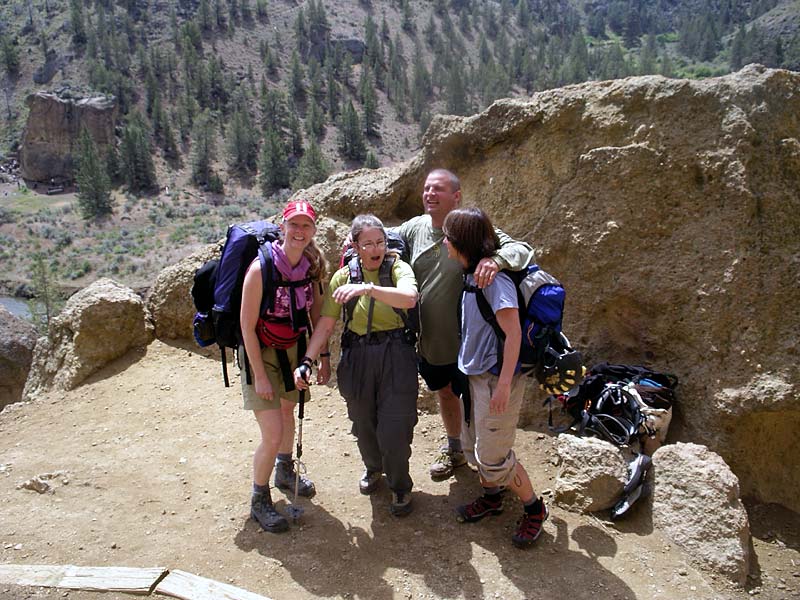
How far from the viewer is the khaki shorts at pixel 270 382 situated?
11.2ft

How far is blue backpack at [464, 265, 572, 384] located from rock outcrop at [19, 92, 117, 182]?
64948 mm

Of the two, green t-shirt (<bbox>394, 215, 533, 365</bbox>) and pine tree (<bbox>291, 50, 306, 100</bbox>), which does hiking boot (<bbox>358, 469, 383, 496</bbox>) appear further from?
pine tree (<bbox>291, 50, 306, 100</bbox>)

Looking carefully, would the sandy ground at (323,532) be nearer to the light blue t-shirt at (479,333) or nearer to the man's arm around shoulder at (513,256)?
the light blue t-shirt at (479,333)

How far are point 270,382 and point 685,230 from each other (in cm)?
317

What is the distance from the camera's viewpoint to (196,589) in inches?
121

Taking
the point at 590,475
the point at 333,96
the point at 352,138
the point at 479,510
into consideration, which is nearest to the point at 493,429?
the point at 479,510

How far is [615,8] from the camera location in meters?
131

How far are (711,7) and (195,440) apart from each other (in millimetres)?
141751

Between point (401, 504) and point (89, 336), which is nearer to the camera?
point (401, 504)

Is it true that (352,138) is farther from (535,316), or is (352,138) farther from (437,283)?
(535,316)

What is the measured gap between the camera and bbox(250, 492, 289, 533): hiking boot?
3582mm

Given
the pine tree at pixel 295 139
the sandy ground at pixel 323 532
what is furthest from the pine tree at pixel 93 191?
the sandy ground at pixel 323 532

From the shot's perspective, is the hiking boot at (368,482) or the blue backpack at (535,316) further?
the hiking boot at (368,482)

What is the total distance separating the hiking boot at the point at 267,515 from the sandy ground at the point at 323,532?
56 millimetres
